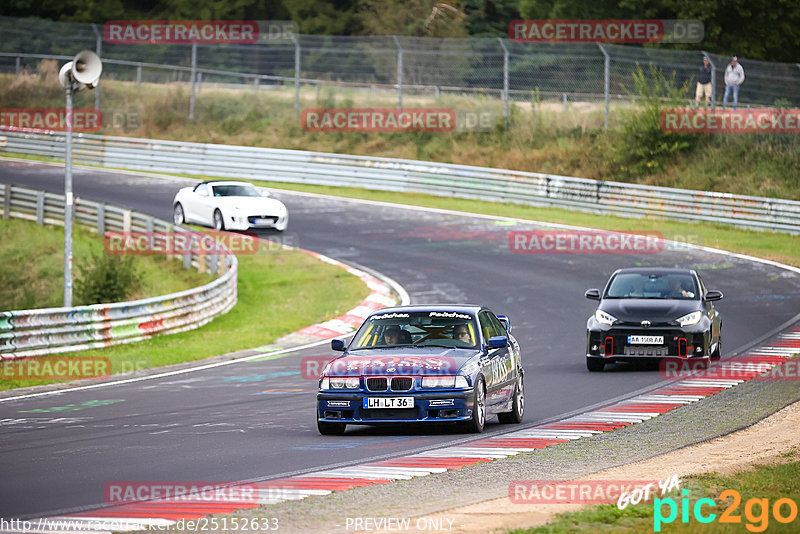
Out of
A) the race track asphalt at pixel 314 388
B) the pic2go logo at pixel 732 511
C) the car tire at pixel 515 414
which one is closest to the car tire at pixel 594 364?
the race track asphalt at pixel 314 388

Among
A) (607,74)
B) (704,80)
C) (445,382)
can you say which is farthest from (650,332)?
(607,74)

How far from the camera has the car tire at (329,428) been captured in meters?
12.2

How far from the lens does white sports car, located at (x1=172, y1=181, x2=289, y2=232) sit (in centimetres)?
3219

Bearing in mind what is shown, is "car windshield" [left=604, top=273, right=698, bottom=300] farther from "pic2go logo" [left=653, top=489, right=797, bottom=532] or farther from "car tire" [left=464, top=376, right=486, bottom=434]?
"pic2go logo" [left=653, top=489, right=797, bottom=532]

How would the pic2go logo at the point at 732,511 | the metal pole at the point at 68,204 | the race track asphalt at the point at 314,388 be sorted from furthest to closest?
the metal pole at the point at 68,204
the race track asphalt at the point at 314,388
the pic2go logo at the point at 732,511

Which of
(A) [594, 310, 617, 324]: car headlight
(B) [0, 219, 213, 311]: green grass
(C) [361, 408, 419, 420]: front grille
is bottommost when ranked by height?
(B) [0, 219, 213, 311]: green grass

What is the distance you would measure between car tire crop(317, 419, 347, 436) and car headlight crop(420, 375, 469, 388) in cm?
103

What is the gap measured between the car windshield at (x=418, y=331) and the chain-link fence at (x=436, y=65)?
27642mm

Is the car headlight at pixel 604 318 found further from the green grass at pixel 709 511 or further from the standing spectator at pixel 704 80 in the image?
the standing spectator at pixel 704 80

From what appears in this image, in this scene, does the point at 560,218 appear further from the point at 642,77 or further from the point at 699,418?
the point at 699,418

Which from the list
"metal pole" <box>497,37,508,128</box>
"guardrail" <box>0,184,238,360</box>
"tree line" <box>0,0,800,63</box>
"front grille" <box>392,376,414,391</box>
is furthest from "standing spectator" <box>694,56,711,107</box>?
"front grille" <box>392,376,414,391</box>

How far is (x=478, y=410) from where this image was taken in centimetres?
1211

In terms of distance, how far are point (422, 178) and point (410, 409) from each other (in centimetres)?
2960

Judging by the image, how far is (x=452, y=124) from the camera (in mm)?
47156
